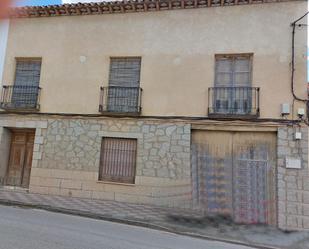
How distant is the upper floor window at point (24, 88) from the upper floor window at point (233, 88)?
627cm

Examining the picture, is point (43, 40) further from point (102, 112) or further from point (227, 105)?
point (227, 105)

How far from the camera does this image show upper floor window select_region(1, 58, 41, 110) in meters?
10.2

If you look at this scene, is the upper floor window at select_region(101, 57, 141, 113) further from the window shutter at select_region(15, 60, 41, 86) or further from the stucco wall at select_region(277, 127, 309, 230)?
the stucco wall at select_region(277, 127, 309, 230)

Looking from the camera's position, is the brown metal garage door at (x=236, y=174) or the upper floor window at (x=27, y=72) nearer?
the brown metal garage door at (x=236, y=174)

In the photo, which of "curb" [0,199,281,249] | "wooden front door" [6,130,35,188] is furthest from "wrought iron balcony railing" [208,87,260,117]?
"wooden front door" [6,130,35,188]

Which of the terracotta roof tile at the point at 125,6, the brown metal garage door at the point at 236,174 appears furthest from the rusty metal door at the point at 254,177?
the terracotta roof tile at the point at 125,6

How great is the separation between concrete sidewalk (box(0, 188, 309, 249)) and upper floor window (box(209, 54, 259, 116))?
10.7ft

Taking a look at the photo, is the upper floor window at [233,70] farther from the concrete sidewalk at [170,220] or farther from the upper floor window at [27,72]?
the upper floor window at [27,72]

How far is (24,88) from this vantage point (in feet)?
34.0

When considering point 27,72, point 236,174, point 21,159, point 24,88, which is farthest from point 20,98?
point 236,174

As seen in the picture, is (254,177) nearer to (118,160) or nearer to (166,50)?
(118,160)

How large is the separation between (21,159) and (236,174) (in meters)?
7.68

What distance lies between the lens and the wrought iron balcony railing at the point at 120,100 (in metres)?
9.39

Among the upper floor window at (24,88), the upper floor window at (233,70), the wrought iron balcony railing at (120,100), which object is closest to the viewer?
the upper floor window at (233,70)
